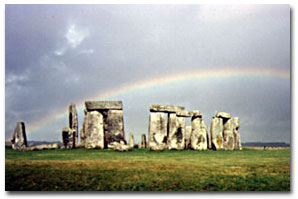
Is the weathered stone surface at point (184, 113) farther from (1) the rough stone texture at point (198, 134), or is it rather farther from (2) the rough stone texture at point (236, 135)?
(2) the rough stone texture at point (236, 135)

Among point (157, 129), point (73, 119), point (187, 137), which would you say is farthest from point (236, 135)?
point (73, 119)

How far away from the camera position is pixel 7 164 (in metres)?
9.59

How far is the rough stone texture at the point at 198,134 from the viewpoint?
1644 centimetres

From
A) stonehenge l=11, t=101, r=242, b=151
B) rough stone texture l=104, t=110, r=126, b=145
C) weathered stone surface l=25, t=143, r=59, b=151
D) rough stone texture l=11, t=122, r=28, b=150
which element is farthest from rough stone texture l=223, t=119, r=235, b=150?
rough stone texture l=11, t=122, r=28, b=150

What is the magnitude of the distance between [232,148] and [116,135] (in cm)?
614

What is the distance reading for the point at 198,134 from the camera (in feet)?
54.4

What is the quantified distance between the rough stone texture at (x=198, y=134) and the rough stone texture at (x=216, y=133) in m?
0.79

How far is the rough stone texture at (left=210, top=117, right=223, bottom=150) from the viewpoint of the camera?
1731cm

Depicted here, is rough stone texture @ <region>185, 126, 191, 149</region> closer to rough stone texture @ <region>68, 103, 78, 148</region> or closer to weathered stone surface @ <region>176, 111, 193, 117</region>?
weathered stone surface @ <region>176, 111, 193, 117</region>

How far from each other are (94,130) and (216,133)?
631 centimetres

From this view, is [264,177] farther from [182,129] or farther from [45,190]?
[182,129]

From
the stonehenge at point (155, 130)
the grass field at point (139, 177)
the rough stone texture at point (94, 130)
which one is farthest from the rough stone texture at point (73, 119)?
the grass field at point (139, 177)
